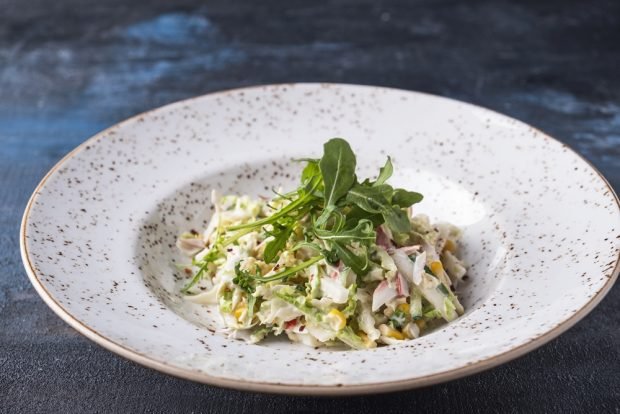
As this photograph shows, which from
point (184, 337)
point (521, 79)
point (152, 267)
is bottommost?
point (521, 79)

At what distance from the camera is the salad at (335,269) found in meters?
2.97

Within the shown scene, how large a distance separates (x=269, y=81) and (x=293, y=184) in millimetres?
1821

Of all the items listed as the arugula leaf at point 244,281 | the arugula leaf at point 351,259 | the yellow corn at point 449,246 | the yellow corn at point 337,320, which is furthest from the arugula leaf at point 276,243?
the yellow corn at point 449,246

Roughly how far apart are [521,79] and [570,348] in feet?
9.85

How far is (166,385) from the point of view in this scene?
2.95 metres

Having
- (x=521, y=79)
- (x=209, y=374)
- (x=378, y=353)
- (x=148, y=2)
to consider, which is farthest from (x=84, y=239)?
(x=148, y=2)

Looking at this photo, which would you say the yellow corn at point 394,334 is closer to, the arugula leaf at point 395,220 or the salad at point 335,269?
the salad at point 335,269

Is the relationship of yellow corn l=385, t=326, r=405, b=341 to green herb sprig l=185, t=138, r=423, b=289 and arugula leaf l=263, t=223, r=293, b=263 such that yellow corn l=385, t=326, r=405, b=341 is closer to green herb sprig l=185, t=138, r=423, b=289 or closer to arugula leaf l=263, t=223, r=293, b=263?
green herb sprig l=185, t=138, r=423, b=289

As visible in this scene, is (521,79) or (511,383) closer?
(511,383)

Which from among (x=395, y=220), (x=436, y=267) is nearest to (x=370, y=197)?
(x=395, y=220)

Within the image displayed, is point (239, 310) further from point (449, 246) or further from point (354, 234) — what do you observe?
point (449, 246)

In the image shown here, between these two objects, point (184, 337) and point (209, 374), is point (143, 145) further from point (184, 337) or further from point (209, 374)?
point (209, 374)

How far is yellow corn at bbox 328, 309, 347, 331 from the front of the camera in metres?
2.90

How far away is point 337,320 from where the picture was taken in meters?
2.91
